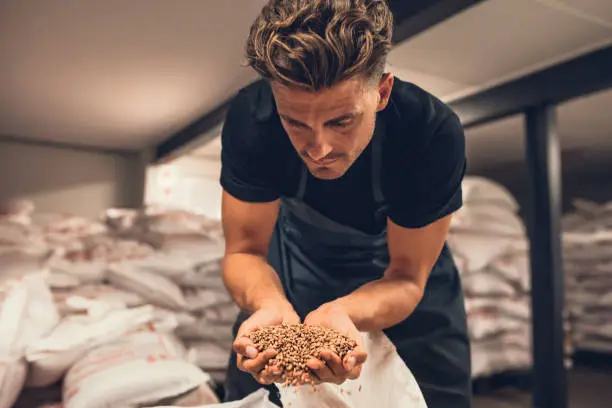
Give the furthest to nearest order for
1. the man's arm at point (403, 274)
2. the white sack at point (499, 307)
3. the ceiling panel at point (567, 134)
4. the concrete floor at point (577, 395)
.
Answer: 1. the white sack at point (499, 307)
2. the ceiling panel at point (567, 134)
3. the concrete floor at point (577, 395)
4. the man's arm at point (403, 274)

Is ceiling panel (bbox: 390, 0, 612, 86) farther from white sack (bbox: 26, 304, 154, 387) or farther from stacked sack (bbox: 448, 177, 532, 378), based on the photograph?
white sack (bbox: 26, 304, 154, 387)

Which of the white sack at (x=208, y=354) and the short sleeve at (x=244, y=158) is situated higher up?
the short sleeve at (x=244, y=158)

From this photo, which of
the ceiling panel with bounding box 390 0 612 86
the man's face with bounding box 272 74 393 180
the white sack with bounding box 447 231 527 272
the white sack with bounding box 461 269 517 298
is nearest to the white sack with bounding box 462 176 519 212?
the white sack with bounding box 447 231 527 272

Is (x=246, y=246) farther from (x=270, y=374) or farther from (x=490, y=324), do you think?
(x=490, y=324)

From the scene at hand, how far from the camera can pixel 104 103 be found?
4.47 feet

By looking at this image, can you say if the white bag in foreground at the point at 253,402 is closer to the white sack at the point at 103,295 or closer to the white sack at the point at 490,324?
the white sack at the point at 103,295

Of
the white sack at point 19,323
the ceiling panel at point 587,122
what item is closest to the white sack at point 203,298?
the white sack at point 19,323

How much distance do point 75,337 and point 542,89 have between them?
1.28 meters

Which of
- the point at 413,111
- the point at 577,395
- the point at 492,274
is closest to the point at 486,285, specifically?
the point at 492,274

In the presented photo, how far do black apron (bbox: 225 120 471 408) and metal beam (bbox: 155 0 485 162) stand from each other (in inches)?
11.7

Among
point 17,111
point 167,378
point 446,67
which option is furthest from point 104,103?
point 446,67

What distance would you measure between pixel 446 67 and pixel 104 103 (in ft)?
3.13

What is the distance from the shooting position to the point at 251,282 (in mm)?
755

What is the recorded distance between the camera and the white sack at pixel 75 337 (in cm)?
90
